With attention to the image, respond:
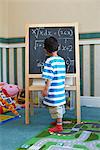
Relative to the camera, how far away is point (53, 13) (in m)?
3.93

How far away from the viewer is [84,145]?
2.10m

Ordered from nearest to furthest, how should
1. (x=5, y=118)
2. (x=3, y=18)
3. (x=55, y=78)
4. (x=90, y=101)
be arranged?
1. (x=55, y=78)
2. (x=5, y=118)
3. (x=90, y=101)
4. (x=3, y=18)

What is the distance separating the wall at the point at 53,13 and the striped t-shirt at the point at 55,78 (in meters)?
1.43

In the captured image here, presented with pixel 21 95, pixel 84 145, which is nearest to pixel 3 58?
pixel 21 95

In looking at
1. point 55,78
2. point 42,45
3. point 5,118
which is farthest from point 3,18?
point 55,78

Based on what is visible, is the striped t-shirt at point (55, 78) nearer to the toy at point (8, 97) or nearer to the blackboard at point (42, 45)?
the blackboard at point (42, 45)

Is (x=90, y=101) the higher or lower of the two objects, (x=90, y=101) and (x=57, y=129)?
the higher

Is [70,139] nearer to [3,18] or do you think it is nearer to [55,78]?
[55,78]

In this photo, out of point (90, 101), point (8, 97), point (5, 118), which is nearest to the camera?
point (5, 118)

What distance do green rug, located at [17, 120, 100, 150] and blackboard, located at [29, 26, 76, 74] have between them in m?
0.63

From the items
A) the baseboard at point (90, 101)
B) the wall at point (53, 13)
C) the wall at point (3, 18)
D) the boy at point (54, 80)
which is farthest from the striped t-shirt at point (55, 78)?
the wall at point (3, 18)

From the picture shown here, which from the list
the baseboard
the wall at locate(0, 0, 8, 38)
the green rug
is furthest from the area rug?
the wall at locate(0, 0, 8, 38)

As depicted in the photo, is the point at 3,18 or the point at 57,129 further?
the point at 3,18

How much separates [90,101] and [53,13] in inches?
56.4
